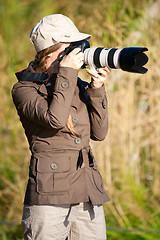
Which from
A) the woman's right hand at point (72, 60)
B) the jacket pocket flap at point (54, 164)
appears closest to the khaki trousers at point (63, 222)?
the jacket pocket flap at point (54, 164)

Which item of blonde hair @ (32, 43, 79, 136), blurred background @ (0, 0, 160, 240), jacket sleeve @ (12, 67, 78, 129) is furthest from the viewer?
blurred background @ (0, 0, 160, 240)

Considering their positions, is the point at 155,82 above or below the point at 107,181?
above

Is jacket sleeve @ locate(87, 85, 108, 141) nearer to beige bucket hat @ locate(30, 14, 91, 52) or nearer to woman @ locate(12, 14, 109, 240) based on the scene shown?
woman @ locate(12, 14, 109, 240)

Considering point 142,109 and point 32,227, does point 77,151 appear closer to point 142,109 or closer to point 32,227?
point 32,227

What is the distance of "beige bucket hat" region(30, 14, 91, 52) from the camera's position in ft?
6.89

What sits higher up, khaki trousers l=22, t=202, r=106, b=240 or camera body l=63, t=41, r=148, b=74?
camera body l=63, t=41, r=148, b=74

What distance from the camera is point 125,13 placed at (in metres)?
4.34

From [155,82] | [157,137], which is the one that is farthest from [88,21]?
[157,137]

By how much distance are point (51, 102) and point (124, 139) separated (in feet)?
7.38

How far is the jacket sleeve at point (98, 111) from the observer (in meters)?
2.16

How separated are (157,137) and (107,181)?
2.54 feet

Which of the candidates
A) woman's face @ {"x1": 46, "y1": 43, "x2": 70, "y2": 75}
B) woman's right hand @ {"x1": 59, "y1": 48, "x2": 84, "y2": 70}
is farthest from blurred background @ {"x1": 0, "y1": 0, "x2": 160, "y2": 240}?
woman's right hand @ {"x1": 59, "y1": 48, "x2": 84, "y2": 70}

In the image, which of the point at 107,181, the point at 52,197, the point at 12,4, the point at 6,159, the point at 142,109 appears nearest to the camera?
the point at 52,197

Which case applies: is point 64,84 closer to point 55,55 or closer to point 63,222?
point 55,55
